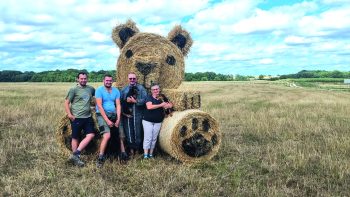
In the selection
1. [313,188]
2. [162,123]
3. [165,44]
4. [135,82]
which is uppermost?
[165,44]

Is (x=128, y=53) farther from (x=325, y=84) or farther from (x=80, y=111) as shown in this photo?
(x=325, y=84)

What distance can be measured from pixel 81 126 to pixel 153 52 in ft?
8.03

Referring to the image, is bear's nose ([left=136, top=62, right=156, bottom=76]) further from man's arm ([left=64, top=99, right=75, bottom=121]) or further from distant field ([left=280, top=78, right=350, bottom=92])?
distant field ([left=280, top=78, right=350, bottom=92])

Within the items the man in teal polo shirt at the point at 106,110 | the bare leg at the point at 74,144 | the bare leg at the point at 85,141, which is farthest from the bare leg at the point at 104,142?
the bare leg at the point at 74,144

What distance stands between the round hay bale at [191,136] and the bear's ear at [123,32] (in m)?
2.39

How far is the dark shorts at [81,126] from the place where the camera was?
28.7 feet

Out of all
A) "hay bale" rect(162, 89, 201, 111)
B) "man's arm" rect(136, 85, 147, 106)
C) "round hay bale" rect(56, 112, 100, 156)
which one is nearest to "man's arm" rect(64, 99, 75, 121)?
"round hay bale" rect(56, 112, 100, 156)

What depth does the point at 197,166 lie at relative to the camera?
8.46 m

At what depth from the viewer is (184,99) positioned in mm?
9094

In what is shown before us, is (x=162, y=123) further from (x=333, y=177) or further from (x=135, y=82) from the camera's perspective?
(x=333, y=177)

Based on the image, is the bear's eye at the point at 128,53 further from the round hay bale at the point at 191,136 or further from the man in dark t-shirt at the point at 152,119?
the round hay bale at the point at 191,136

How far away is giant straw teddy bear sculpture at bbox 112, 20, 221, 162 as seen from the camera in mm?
8641

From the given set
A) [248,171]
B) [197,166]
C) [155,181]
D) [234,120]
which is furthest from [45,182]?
[234,120]

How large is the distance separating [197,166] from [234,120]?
6814 millimetres
